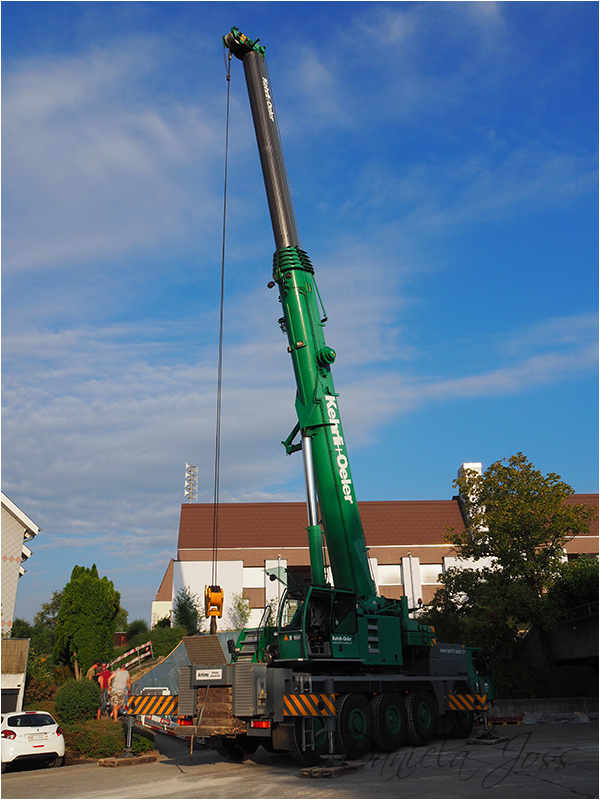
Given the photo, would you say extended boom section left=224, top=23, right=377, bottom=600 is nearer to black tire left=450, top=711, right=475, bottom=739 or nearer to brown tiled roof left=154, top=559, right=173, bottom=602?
black tire left=450, top=711, right=475, bottom=739

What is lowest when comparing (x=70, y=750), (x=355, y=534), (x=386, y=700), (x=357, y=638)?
(x=70, y=750)

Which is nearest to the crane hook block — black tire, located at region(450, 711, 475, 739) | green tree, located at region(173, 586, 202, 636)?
black tire, located at region(450, 711, 475, 739)

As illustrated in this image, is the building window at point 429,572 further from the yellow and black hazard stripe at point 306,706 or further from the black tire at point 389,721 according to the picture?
the yellow and black hazard stripe at point 306,706

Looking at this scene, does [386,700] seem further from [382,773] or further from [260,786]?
[260,786]

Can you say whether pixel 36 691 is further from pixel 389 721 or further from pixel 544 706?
pixel 544 706

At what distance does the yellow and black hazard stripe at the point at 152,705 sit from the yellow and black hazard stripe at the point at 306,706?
2.54m

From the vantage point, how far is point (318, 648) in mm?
12727

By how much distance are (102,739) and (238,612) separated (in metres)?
31.3

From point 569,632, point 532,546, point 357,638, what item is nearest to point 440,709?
point 357,638

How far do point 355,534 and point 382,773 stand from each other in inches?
180

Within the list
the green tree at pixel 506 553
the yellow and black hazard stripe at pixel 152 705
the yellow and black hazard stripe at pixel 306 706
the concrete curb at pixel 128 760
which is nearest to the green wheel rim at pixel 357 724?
the yellow and black hazard stripe at pixel 306 706

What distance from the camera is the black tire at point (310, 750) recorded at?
1199 cm

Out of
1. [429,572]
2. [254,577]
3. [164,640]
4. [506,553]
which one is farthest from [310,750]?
[429,572]

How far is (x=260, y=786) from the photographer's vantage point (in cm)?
1027
